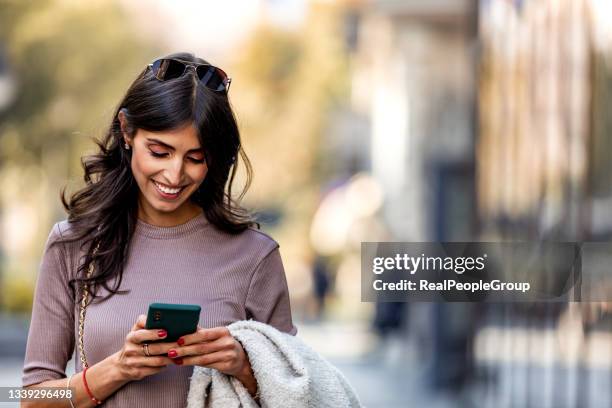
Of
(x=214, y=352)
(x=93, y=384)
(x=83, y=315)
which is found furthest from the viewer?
(x=83, y=315)

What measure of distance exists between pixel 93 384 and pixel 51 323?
0.61 ft

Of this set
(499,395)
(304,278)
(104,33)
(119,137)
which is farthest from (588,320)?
(304,278)

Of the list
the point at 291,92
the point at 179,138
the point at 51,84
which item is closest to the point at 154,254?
the point at 179,138

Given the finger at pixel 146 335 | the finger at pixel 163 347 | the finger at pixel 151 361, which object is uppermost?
the finger at pixel 146 335

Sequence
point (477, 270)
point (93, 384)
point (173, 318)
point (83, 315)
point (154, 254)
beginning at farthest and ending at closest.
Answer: point (477, 270)
point (154, 254)
point (83, 315)
point (93, 384)
point (173, 318)

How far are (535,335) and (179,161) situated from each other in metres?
5.71

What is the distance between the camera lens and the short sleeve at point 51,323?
3.02 meters

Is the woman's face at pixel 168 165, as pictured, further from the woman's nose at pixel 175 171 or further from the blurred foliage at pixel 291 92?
the blurred foliage at pixel 291 92

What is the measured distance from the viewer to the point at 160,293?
313 centimetres

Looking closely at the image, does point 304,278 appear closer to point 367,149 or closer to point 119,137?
point 367,149

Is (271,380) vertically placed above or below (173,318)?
below

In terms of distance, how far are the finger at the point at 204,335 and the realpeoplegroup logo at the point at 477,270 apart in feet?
8.45

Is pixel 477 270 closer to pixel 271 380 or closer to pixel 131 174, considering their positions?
pixel 131 174

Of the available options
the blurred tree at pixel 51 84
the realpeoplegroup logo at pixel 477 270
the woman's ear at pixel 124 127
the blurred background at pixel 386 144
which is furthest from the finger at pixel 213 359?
the blurred tree at pixel 51 84
